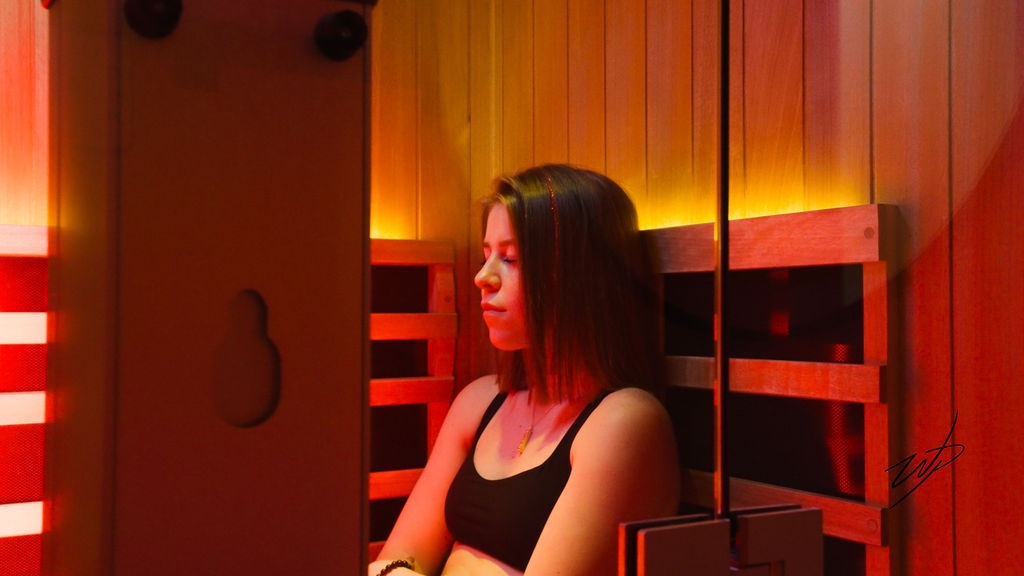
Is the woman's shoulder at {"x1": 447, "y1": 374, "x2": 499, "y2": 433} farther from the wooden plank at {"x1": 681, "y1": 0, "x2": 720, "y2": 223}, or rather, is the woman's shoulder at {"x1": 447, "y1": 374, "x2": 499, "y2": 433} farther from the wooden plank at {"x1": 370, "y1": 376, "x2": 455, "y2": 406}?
the wooden plank at {"x1": 681, "y1": 0, "x2": 720, "y2": 223}

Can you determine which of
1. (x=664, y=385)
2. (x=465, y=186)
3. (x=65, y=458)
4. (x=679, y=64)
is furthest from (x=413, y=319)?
(x=65, y=458)

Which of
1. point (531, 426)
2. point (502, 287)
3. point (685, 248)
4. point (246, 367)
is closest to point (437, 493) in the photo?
point (531, 426)

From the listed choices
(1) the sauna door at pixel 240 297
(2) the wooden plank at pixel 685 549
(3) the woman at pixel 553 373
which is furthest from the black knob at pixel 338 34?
(3) the woman at pixel 553 373

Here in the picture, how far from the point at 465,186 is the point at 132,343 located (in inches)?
25.6

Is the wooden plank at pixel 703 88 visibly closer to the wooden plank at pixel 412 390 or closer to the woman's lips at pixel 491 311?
the woman's lips at pixel 491 311

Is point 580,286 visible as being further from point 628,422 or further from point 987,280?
point 987,280

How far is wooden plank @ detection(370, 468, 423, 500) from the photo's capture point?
105 centimetres

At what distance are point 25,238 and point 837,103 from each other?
76 centimetres

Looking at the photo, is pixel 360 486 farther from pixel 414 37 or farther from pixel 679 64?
pixel 679 64

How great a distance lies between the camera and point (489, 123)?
0.87 meters

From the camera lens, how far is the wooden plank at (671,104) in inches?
32.8

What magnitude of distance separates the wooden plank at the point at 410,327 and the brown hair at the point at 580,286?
0.14 metres

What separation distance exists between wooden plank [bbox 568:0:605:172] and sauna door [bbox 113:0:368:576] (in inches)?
21.2

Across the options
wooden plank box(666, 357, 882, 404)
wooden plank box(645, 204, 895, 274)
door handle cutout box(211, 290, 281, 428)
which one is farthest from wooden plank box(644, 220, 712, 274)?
door handle cutout box(211, 290, 281, 428)
